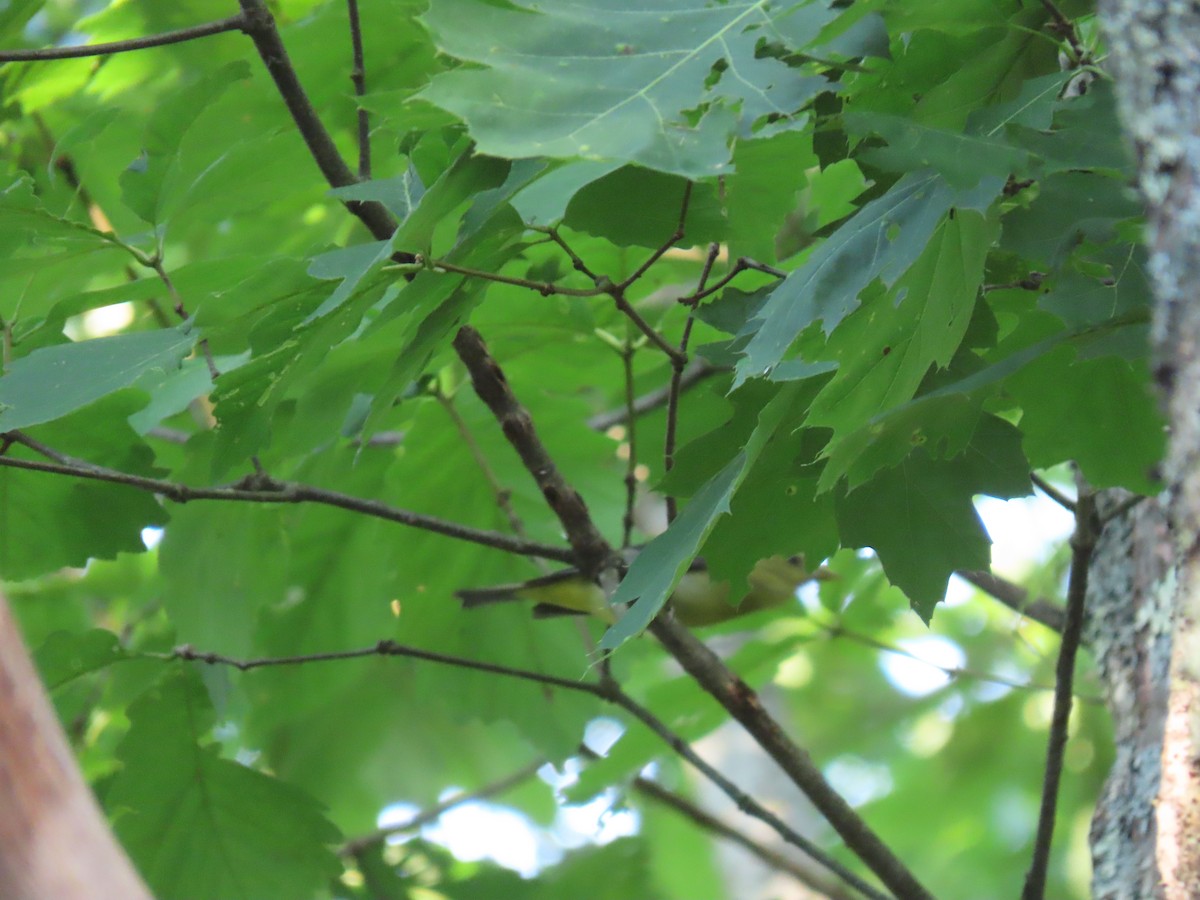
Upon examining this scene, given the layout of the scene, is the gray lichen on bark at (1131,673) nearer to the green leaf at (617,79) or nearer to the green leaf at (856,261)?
the green leaf at (856,261)

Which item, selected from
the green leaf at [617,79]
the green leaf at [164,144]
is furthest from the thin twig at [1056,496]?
the green leaf at [164,144]

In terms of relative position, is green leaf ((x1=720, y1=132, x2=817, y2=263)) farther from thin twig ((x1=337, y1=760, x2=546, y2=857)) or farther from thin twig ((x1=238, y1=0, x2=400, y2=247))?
thin twig ((x1=337, y1=760, x2=546, y2=857))

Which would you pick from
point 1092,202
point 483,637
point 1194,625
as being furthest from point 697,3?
point 483,637

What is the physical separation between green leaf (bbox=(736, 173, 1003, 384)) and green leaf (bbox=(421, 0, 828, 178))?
0.35 ft

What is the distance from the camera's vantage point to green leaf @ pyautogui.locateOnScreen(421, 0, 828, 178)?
0.77m

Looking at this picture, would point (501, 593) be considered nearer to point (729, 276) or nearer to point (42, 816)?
point (729, 276)

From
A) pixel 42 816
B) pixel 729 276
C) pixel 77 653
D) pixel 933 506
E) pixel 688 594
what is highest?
pixel 688 594

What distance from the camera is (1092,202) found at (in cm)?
97

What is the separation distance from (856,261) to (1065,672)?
27.0 inches

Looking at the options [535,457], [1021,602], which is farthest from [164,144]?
[1021,602]

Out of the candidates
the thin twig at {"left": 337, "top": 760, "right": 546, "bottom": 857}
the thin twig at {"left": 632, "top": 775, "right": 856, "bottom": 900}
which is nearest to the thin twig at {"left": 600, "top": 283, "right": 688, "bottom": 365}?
the thin twig at {"left": 632, "top": 775, "right": 856, "bottom": 900}

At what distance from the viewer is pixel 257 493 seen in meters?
1.31

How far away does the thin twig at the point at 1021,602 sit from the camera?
5.60 feet

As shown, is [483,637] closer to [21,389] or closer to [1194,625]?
[21,389]
